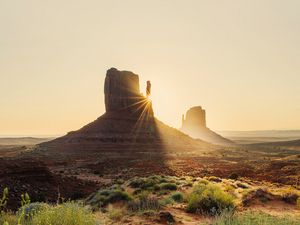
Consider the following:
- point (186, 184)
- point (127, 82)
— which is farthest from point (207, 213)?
point (127, 82)

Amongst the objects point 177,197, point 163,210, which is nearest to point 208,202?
point 163,210

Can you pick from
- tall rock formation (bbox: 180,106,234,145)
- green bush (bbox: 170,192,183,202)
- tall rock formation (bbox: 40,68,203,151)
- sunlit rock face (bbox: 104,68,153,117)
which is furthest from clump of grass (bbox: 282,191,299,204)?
tall rock formation (bbox: 180,106,234,145)

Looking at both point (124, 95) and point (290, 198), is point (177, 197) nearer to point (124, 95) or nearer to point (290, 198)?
point (290, 198)

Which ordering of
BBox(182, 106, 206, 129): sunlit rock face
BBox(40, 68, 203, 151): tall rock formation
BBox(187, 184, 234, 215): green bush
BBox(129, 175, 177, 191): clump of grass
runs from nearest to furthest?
BBox(187, 184, 234, 215): green bush
BBox(129, 175, 177, 191): clump of grass
BBox(40, 68, 203, 151): tall rock formation
BBox(182, 106, 206, 129): sunlit rock face

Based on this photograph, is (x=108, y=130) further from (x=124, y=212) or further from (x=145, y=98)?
(x=124, y=212)

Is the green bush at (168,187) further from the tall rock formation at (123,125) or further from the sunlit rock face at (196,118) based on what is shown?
the sunlit rock face at (196,118)

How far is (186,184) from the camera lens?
18.9 metres

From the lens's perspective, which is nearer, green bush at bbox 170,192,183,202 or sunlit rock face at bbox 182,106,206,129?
green bush at bbox 170,192,183,202

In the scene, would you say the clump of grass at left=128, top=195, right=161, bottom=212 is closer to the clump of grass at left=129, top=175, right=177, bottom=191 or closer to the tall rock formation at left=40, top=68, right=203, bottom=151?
the clump of grass at left=129, top=175, right=177, bottom=191

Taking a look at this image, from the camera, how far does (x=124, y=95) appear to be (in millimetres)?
105562

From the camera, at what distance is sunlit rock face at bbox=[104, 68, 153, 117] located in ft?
341

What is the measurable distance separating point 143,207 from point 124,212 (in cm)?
101

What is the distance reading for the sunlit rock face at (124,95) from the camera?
104m

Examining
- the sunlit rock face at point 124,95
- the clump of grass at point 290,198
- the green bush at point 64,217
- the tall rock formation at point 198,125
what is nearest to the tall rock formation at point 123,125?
the sunlit rock face at point 124,95
